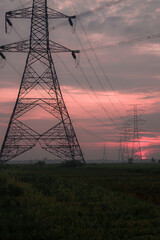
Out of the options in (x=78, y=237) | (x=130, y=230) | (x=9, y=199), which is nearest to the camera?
(x=78, y=237)

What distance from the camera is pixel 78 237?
9852mm

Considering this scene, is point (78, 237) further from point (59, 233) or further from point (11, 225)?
point (11, 225)

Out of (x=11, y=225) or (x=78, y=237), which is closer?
(x=78, y=237)

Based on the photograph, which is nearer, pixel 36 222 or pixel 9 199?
pixel 36 222

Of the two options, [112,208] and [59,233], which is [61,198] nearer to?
[112,208]

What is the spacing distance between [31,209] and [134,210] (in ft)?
15.0

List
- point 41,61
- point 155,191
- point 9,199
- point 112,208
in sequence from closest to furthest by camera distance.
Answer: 1. point 112,208
2. point 9,199
3. point 155,191
4. point 41,61

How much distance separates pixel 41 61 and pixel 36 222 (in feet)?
116

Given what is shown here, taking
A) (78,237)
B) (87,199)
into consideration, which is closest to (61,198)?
(87,199)

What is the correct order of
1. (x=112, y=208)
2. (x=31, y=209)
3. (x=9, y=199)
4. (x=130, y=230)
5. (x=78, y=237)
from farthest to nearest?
(x=9, y=199) → (x=112, y=208) → (x=31, y=209) → (x=130, y=230) → (x=78, y=237)

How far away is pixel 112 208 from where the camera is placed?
47.1 feet

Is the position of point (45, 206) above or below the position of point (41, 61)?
below

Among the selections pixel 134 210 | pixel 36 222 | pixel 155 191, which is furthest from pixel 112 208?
pixel 155 191

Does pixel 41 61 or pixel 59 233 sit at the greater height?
pixel 41 61
